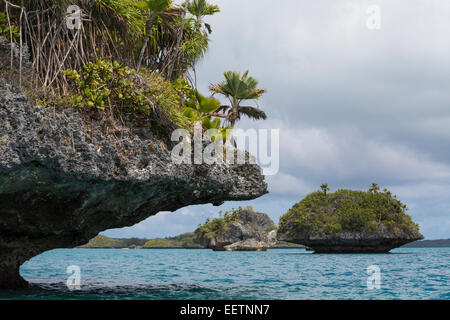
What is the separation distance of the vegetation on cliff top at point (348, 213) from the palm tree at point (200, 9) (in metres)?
44.3

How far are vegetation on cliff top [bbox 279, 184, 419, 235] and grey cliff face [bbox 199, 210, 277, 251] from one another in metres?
31.2

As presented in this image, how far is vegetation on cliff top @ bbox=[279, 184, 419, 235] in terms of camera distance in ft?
176

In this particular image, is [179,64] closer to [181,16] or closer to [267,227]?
[181,16]

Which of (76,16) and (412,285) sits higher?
(76,16)

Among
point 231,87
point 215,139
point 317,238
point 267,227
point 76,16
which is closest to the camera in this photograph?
point 76,16

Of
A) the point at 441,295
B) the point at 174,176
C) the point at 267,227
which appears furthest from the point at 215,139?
the point at 267,227

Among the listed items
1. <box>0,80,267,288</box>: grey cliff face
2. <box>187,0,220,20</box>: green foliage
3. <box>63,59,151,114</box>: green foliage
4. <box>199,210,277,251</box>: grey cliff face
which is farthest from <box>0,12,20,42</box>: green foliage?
<box>199,210,277,251</box>: grey cliff face

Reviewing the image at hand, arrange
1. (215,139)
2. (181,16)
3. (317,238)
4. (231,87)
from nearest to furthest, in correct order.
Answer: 1. (215,139)
2. (181,16)
3. (231,87)
4. (317,238)

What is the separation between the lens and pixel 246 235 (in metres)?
89.2

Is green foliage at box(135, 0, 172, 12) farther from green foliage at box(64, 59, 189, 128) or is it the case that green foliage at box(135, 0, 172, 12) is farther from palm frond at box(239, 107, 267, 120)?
palm frond at box(239, 107, 267, 120)

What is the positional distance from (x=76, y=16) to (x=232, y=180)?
17.7ft

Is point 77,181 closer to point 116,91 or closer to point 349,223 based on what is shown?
point 116,91

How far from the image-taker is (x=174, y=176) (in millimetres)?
9906

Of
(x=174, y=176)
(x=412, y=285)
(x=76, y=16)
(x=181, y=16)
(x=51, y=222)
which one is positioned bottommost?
(x=412, y=285)
